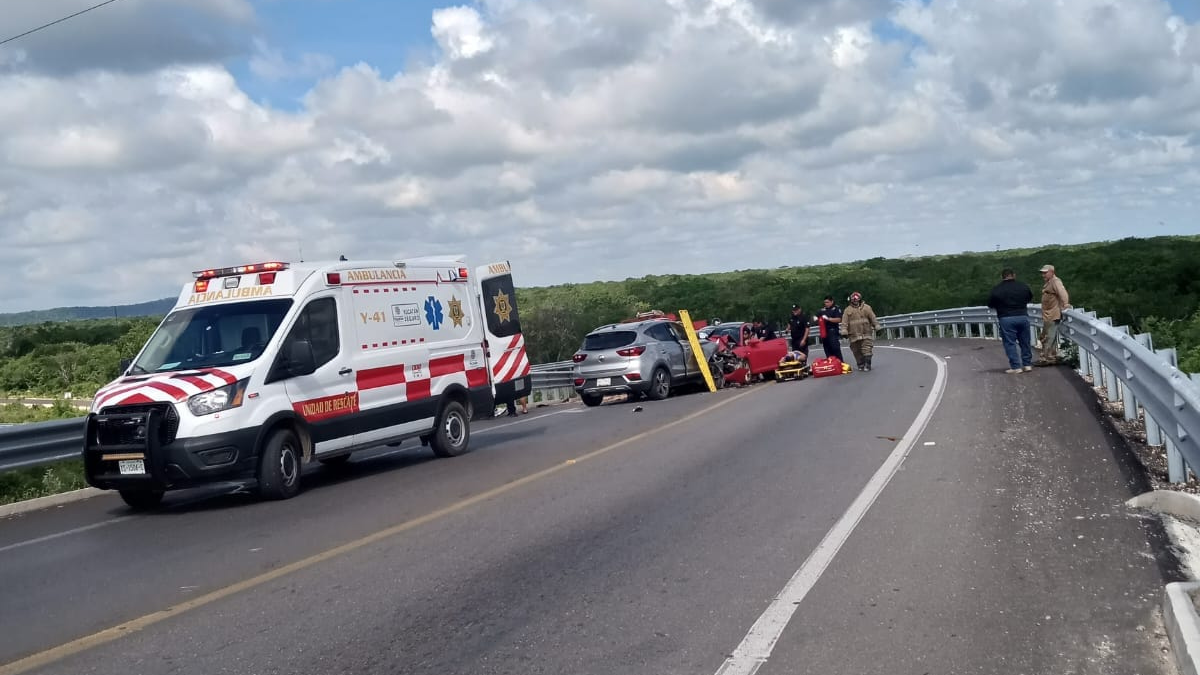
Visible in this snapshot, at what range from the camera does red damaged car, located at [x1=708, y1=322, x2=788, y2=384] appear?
78.6 ft

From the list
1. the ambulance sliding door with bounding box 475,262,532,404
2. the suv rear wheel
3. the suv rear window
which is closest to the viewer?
the ambulance sliding door with bounding box 475,262,532,404

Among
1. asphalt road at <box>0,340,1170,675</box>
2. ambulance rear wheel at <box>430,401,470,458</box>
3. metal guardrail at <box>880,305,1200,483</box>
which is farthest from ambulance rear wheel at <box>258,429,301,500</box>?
metal guardrail at <box>880,305,1200,483</box>

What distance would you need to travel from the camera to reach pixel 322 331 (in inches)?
473

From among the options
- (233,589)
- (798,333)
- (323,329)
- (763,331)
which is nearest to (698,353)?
(763,331)

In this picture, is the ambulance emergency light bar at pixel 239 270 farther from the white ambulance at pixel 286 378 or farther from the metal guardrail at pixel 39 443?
the metal guardrail at pixel 39 443

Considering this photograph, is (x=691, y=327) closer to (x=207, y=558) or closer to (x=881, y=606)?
(x=207, y=558)

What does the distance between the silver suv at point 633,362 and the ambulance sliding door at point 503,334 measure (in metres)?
4.51

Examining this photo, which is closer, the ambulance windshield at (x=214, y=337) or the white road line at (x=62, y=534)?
the white road line at (x=62, y=534)

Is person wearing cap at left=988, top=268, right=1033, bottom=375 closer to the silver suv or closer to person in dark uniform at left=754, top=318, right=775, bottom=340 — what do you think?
person in dark uniform at left=754, top=318, right=775, bottom=340

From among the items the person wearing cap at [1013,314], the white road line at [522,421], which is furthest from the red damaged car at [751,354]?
the person wearing cap at [1013,314]

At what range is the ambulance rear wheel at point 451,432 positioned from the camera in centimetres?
1411

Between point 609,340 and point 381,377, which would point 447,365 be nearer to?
point 381,377

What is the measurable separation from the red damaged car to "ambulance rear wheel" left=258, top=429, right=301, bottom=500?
45.2ft

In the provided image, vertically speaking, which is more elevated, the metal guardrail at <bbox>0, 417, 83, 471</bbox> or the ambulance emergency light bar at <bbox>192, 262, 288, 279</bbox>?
the ambulance emergency light bar at <bbox>192, 262, 288, 279</bbox>
